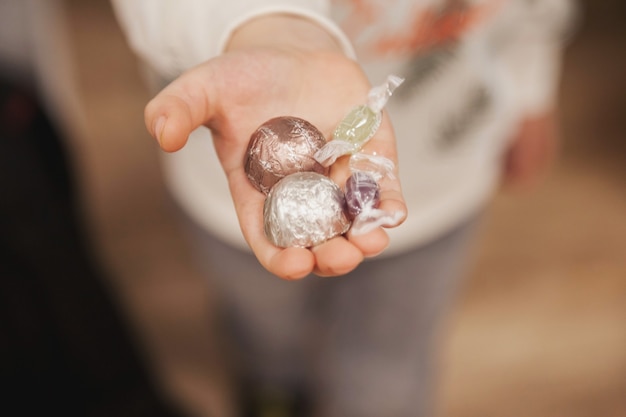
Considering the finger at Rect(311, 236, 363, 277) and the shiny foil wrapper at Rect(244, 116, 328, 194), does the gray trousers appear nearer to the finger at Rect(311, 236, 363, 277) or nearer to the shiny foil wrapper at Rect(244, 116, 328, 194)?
the shiny foil wrapper at Rect(244, 116, 328, 194)

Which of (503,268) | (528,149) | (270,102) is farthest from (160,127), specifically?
(503,268)

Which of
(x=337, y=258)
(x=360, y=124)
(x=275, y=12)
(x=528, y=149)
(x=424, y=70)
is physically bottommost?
(x=337, y=258)

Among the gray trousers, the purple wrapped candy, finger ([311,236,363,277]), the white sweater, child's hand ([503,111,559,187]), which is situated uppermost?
child's hand ([503,111,559,187])

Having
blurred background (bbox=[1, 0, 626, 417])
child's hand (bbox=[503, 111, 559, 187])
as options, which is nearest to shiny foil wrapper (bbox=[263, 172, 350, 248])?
child's hand (bbox=[503, 111, 559, 187])

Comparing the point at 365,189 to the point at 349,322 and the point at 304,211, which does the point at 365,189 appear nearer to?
the point at 304,211

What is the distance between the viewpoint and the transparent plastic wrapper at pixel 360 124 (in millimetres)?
558

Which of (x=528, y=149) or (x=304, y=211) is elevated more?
(x=528, y=149)

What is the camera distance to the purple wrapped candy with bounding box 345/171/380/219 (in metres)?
0.55

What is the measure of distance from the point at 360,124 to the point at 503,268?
1265mm

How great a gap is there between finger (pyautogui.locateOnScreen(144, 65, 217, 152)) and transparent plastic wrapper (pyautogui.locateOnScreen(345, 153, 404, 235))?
0.13 meters

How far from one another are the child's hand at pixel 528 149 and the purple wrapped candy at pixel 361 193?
21.2 inches

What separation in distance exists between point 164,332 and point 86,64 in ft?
3.44

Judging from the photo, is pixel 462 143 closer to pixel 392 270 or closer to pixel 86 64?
pixel 392 270

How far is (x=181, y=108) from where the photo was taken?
0.49 metres
